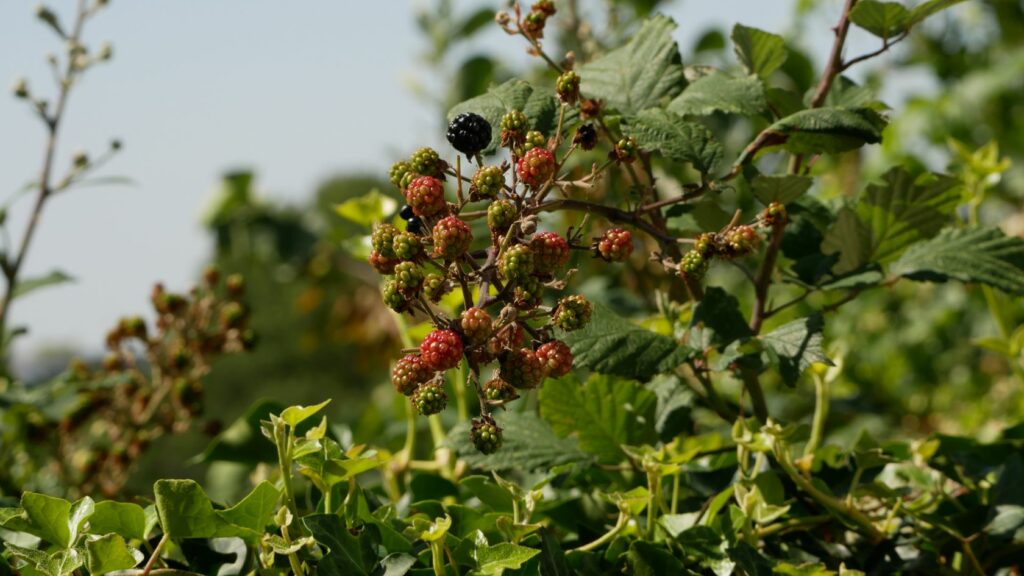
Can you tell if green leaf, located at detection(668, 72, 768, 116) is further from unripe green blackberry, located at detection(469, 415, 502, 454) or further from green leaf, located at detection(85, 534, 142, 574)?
green leaf, located at detection(85, 534, 142, 574)

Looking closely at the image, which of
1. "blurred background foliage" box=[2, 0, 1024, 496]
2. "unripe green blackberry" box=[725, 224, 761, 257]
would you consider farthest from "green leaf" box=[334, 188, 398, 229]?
"unripe green blackberry" box=[725, 224, 761, 257]

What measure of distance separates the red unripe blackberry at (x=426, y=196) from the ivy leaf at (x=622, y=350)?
5.6 inches

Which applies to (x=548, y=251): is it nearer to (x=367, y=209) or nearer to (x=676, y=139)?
(x=676, y=139)

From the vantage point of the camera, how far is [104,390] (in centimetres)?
115

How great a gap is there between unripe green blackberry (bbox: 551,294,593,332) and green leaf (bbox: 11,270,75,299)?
86cm

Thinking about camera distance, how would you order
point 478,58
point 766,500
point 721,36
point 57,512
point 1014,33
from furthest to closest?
point 1014,33 < point 478,58 < point 721,36 < point 766,500 < point 57,512

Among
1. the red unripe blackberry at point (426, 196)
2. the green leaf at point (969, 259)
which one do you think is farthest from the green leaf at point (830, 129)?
the red unripe blackberry at point (426, 196)

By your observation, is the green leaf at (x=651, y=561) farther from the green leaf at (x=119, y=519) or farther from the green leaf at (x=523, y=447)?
the green leaf at (x=119, y=519)

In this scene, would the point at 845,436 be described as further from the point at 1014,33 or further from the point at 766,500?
the point at 1014,33

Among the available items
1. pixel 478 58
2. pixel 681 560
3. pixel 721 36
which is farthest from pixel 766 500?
pixel 478 58

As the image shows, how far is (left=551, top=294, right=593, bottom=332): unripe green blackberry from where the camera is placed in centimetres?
53

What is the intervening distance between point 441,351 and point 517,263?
56 mm

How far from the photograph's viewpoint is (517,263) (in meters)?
0.51

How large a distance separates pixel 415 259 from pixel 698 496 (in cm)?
31
